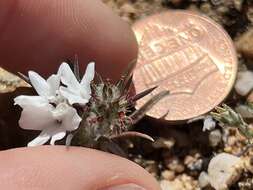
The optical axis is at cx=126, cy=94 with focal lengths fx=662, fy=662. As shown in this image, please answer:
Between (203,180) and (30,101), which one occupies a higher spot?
(30,101)

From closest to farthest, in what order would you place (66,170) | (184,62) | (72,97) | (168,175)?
1. (66,170)
2. (72,97)
3. (168,175)
4. (184,62)

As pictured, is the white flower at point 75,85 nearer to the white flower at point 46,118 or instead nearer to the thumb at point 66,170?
the white flower at point 46,118

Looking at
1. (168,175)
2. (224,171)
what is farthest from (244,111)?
(168,175)

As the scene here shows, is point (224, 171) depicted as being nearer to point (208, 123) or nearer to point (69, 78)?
point (208, 123)

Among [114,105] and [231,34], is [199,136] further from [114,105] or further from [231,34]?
[114,105]

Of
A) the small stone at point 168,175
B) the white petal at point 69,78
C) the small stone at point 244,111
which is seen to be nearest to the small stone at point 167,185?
the small stone at point 168,175

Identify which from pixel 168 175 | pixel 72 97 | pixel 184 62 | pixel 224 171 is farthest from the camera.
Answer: pixel 184 62

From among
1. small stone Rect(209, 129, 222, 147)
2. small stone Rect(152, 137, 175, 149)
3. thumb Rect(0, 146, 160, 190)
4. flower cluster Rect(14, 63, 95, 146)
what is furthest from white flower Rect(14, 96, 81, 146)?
small stone Rect(209, 129, 222, 147)
